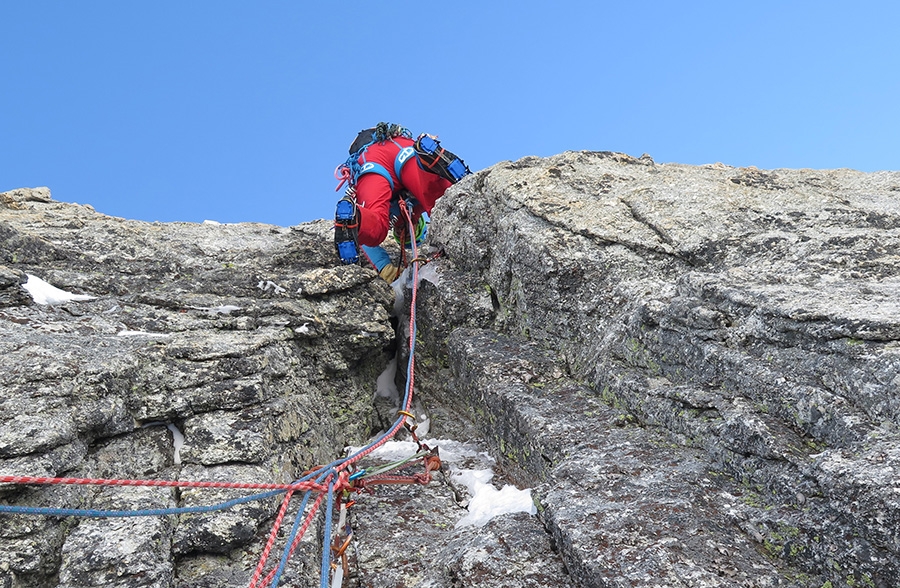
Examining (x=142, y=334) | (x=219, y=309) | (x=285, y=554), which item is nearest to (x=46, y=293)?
(x=142, y=334)

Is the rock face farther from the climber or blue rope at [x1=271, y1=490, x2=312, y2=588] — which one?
the climber

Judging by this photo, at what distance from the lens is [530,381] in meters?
6.81

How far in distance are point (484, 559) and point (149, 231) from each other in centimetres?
824

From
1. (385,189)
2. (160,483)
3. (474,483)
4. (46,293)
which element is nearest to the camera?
(160,483)

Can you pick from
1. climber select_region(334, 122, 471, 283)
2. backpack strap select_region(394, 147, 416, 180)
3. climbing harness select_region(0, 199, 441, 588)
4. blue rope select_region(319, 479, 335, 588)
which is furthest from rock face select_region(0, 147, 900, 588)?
backpack strap select_region(394, 147, 416, 180)

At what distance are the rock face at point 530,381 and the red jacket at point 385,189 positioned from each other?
947mm

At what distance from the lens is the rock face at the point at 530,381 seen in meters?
4.11

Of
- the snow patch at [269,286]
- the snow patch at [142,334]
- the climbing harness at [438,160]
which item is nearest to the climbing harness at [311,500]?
the snow patch at [142,334]

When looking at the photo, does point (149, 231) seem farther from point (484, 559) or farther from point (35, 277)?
point (484, 559)

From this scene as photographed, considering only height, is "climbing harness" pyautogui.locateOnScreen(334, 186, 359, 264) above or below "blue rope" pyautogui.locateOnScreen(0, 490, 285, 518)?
above

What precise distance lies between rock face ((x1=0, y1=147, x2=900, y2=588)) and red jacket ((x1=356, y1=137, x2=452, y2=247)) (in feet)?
3.11

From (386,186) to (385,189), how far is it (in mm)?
86

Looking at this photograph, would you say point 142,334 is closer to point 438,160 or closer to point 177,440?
point 177,440

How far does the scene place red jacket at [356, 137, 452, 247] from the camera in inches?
392
